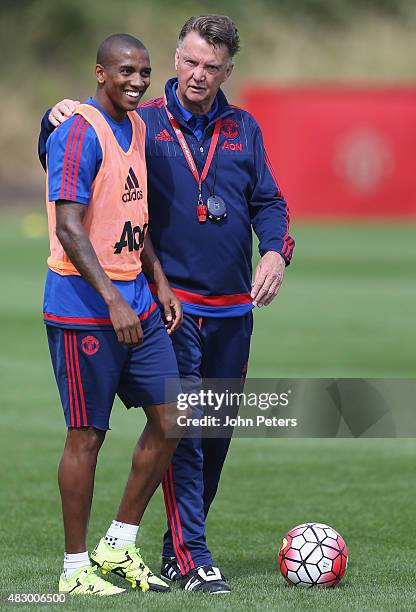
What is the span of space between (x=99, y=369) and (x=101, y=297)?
0.30m

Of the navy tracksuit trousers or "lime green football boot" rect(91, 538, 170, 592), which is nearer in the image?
"lime green football boot" rect(91, 538, 170, 592)

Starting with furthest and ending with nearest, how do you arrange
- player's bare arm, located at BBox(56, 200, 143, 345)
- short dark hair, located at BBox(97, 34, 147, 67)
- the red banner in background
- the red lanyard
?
the red banner in background < the red lanyard < short dark hair, located at BBox(97, 34, 147, 67) < player's bare arm, located at BBox(56, 200, 143, 345)

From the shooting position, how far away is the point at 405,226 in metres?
30.8

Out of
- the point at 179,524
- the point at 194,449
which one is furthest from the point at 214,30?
the point at 179,524

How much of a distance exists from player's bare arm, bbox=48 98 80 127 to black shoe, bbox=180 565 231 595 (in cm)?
197

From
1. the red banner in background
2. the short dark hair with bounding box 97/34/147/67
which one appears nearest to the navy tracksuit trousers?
the short dark hair with bounding box 97/34/147/67

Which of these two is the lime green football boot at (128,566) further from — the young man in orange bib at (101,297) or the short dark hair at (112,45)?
the short dark hair at (112,45)

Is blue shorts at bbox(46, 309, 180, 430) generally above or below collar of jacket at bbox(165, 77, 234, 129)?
below

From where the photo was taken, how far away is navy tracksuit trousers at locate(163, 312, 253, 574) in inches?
238

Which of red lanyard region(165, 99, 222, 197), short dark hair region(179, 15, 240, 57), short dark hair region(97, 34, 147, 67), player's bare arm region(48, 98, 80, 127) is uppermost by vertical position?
short dark hair region(179, 15, 240, 57)

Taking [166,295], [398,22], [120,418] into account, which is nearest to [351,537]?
[166,295]

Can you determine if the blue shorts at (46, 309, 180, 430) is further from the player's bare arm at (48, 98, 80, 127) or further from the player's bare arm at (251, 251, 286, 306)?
the player's bare arm at (48, 98, 80, 127)

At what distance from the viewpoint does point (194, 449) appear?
6086 mm

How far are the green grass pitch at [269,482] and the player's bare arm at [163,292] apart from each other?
1138 mm
